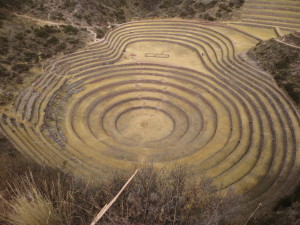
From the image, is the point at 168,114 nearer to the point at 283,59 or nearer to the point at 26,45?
the point at 283,59

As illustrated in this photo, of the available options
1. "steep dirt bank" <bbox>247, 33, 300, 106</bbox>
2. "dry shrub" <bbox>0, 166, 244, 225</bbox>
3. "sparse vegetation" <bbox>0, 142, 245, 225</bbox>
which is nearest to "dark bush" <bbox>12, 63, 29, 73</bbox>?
"sparse vegetation" <bbox>0, 142, 245, 225</bbox>

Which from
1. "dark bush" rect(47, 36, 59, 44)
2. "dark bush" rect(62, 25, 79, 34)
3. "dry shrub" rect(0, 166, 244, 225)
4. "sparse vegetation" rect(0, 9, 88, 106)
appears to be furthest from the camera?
"dark bush" rect(62, 25, 79, 34)

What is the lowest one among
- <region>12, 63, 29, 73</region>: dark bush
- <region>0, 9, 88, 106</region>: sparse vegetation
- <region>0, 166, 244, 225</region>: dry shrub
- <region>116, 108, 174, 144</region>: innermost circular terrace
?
<region>0, 166, 244, 225</region>: dry shrub

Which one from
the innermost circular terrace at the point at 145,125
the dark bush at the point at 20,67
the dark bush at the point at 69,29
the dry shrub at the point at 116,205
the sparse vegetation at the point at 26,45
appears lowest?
the dry shrub at the point at 116,205

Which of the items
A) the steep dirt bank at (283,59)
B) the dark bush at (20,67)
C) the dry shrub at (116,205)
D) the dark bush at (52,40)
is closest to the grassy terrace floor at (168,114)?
the steep dirt bank at (283,59)

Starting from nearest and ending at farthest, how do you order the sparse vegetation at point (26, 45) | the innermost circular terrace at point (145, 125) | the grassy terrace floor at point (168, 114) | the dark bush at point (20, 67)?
the grassy terrace floor at point (168, 114)
the innermost circular terrace at point (145, 125)
the sparse vegetation at point (26, 45)
the dark bush at point (20, 67)

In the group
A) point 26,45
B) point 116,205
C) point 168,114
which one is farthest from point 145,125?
point 116,205

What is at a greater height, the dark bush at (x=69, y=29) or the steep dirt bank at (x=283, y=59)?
the dark bush at (x=69, y=29)

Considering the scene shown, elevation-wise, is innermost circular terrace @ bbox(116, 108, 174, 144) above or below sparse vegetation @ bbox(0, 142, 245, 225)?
above

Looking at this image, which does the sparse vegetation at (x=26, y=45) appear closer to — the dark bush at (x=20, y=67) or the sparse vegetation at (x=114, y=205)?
the dark bush at (x=20, y=67)

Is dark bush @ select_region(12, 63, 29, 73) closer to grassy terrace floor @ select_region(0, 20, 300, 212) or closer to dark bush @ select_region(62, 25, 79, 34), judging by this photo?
grassy terrace floor @ select_region(0, 20, 300, 212)

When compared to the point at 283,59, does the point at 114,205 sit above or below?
below

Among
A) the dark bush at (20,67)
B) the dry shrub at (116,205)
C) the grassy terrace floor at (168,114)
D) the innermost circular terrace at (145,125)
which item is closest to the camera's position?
the dry shrub at (116,205)

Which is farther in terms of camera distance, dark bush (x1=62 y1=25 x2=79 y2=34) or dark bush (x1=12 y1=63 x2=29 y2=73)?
dark bush (x1=62 y1=25 x2=79 y2=34)
